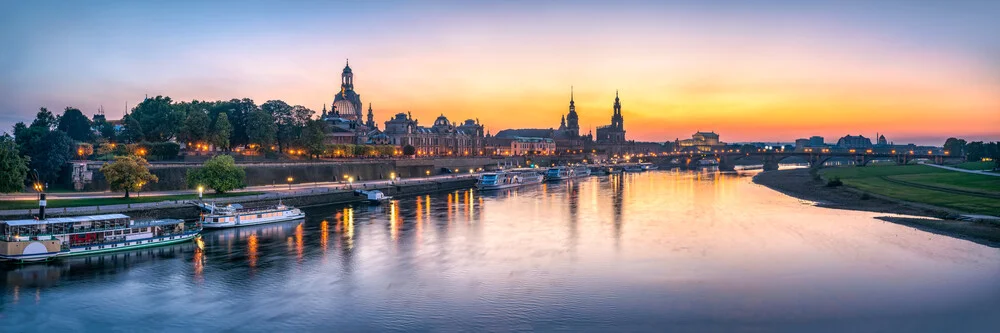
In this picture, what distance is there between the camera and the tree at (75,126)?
102188 millimetres

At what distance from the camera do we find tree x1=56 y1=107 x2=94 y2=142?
335ft

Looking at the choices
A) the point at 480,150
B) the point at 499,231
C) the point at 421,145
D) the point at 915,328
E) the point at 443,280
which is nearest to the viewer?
the point at 915,328

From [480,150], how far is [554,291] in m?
164

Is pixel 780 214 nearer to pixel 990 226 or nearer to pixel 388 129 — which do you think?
pixel 990 226

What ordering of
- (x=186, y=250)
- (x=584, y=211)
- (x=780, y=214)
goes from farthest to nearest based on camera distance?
(x=584, y=211)
(x=780, y=214)
(x=186, y=250)

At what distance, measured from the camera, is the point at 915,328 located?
2583cm

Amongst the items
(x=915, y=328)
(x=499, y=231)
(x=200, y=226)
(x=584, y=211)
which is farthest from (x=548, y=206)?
(x=915, y=328)

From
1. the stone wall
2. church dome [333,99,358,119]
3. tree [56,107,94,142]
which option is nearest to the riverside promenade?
the stone wall

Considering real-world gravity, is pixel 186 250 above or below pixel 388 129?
below

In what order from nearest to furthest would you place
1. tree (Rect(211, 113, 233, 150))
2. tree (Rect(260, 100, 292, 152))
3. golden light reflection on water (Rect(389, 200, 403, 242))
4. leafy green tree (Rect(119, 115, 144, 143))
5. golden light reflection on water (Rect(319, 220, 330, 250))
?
1. golden light reflection on water (Rect(319, 220, 330, 250))
2. golden light reflection on water (Rect(389, 200, 403, 242))
3. tree (Rect(211, 113, 233, 150))
4. leafy green tree (Rect(119, 115, 144, 143))
5. tree (Rect(260, 100, 292, 152))

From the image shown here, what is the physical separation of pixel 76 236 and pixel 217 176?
25.9 m

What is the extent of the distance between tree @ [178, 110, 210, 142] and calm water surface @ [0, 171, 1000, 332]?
1726 inches

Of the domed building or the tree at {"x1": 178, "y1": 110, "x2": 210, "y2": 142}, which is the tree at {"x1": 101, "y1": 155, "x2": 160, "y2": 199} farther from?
the domed building

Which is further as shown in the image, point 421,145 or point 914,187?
point 421,145
